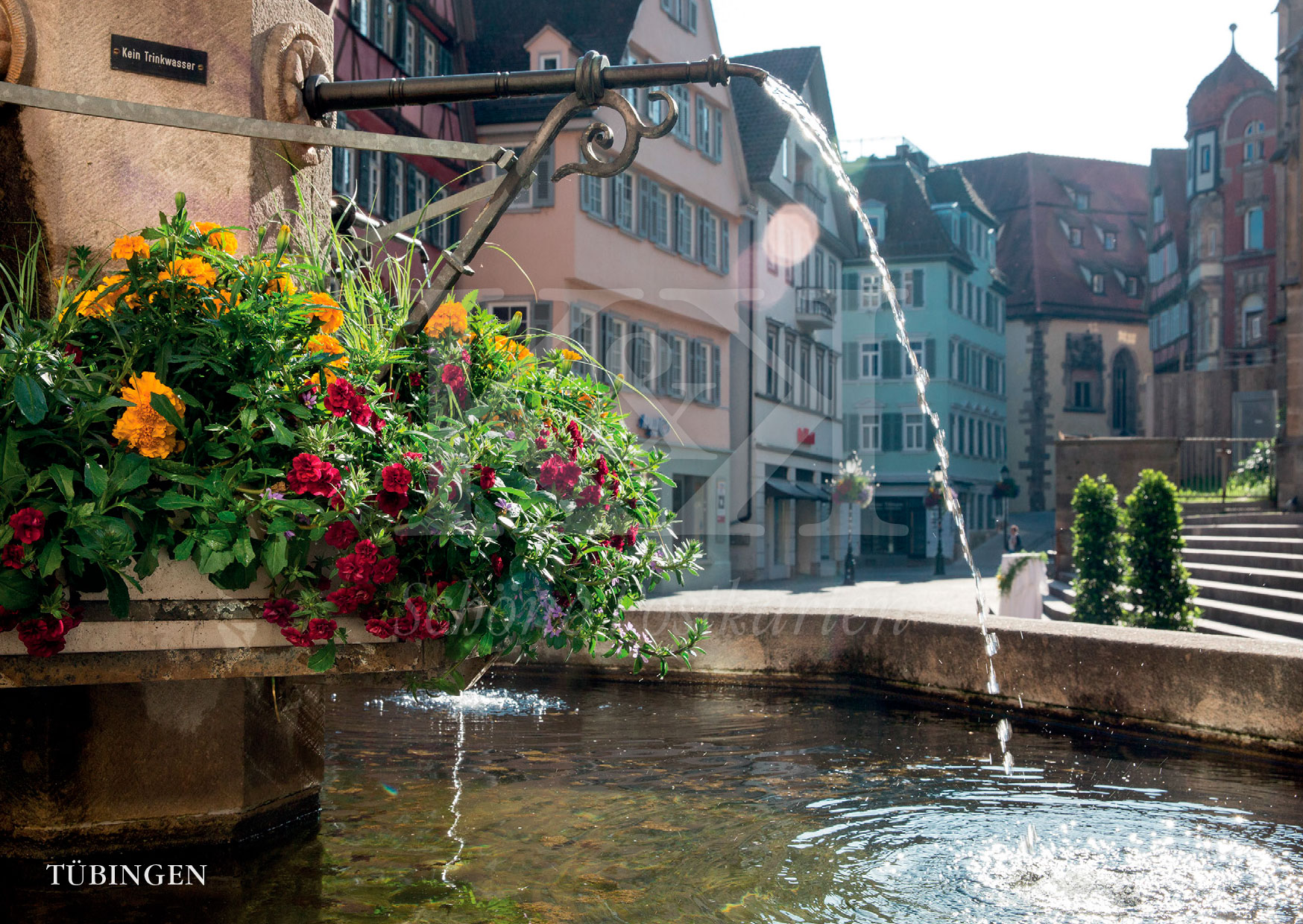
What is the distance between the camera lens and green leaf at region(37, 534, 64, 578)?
2.64m

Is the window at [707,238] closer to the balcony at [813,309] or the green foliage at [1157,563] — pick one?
the balcony at [813,309]

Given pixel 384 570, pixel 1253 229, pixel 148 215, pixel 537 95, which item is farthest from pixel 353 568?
pixel 1253 229

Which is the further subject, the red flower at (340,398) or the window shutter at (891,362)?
the window shutter at (891,362)

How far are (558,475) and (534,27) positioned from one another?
26726 mm

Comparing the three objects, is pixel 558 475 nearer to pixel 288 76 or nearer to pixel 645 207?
pixel 288 76

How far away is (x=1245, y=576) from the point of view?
46.8 ft

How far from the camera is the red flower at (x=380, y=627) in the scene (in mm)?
2924

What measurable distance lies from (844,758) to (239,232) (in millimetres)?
3044

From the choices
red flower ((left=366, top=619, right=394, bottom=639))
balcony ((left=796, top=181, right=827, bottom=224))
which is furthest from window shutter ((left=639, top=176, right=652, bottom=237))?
red flower ((left=366, top=619, right=394, bottom=639))

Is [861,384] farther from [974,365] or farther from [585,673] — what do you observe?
[585,673]

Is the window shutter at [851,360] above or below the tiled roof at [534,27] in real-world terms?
below

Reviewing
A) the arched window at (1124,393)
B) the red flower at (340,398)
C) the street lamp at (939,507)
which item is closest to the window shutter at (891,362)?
the street lamp at (939,507)

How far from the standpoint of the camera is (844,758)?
529 cm

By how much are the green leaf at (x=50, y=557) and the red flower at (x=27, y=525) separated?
0.03m
